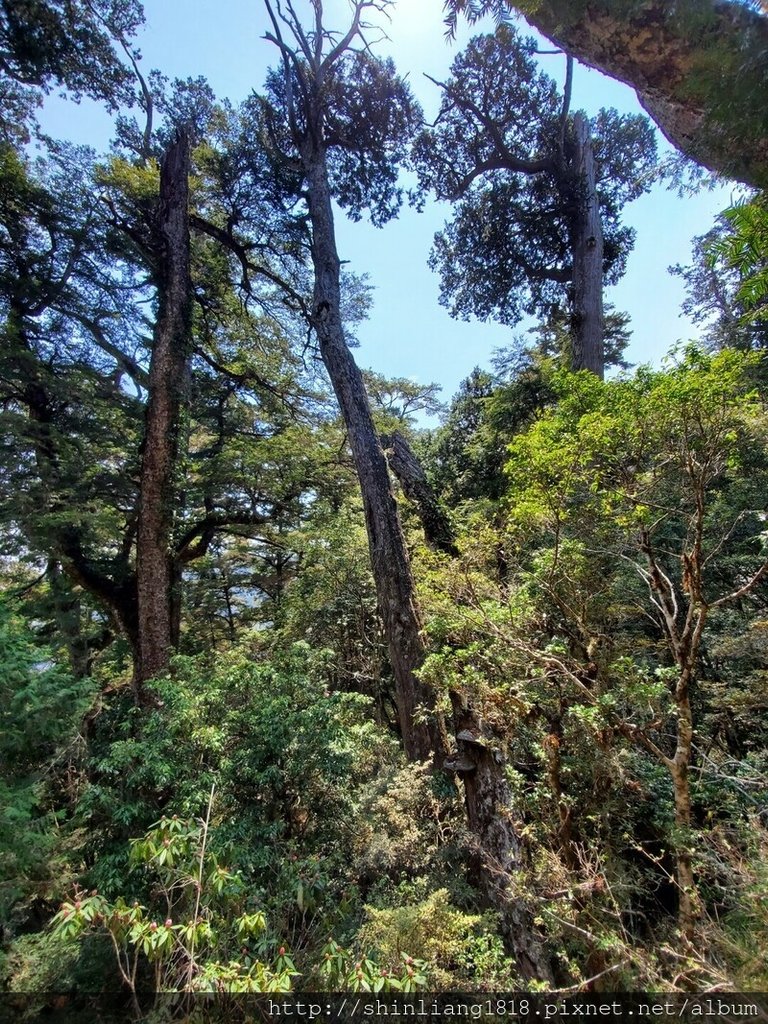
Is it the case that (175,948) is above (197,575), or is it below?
below

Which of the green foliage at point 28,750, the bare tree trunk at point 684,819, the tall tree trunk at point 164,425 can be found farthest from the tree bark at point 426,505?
the green foliage at point 28,750

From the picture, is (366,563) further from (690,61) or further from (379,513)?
(690,61)

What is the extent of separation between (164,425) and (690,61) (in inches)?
276

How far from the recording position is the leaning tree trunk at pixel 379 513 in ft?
15.2

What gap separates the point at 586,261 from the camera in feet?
27.4

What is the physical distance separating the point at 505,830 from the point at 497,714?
88cm

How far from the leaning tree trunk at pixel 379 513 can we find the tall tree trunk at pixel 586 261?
4.69 meters

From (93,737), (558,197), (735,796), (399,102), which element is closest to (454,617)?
(735,796)

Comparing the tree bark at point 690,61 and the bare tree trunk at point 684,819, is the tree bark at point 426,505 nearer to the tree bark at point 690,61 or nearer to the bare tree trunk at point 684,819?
the bare tree trunk at point 684,819

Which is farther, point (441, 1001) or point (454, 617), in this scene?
point (454, 617)

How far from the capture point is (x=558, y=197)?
8820 millimetres

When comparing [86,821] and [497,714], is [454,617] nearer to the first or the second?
[497,714]

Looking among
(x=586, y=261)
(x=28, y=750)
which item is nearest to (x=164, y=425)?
(x=28, y=750)

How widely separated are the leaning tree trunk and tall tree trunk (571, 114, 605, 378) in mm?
4694
